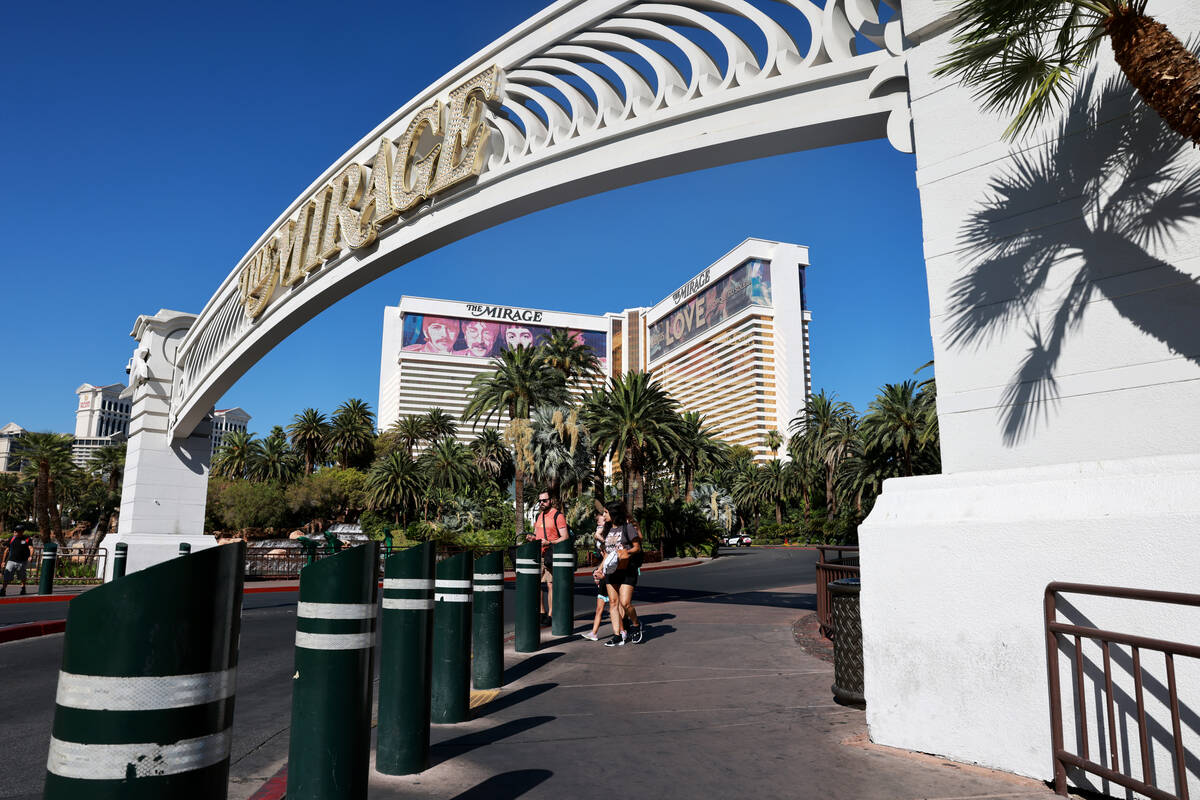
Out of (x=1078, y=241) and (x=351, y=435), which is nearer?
(x=1078, y=241)

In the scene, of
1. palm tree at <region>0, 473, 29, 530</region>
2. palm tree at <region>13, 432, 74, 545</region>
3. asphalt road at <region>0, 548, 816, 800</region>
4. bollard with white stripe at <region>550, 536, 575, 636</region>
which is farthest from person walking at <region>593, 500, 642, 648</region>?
palm tree at <region>0, 473, 29, 530</region>

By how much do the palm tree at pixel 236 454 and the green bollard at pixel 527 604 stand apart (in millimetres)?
68102

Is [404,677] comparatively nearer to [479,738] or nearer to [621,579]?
[479,738]

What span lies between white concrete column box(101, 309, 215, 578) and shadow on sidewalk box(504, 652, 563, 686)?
12725 millimetres

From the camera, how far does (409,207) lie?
10203mm

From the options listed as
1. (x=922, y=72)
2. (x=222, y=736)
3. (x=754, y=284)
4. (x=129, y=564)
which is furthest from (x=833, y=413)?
(x=754, y=284)

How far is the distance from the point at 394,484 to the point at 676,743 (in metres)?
61.2

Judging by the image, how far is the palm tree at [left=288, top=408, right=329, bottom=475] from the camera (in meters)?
72.6

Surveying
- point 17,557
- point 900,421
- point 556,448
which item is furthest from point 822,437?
point 17,557

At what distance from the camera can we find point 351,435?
2958 inches

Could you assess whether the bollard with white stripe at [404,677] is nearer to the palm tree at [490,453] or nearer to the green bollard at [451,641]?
the green bollard at [451,641]

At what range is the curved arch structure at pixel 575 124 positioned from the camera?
6227 millimetres

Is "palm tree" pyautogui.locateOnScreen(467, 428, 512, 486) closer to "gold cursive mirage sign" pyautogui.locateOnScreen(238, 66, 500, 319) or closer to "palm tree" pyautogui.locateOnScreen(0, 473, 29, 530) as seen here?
"gold cursive mirage sign" pyautogui.locateOnScreen(238, 66, 500, 319)

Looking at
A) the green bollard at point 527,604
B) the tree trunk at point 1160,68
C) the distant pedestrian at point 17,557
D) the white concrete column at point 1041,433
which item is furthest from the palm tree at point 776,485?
the tree trunk at point 1160,68
